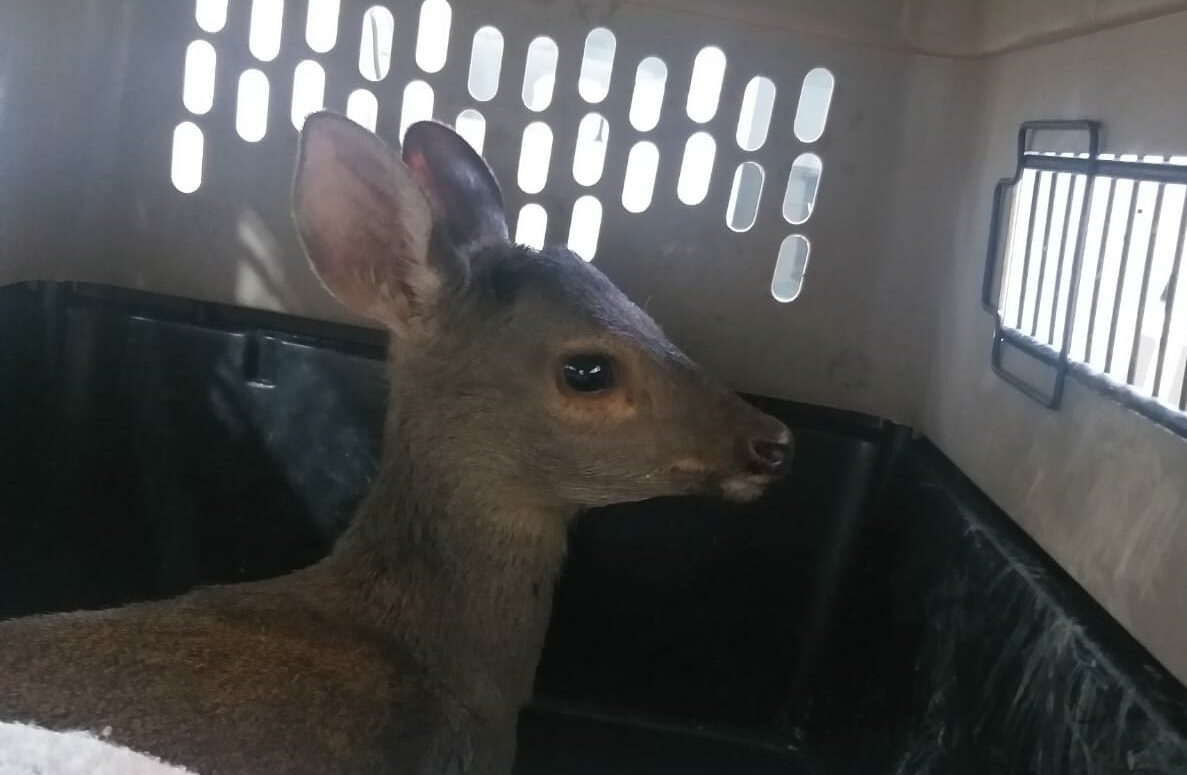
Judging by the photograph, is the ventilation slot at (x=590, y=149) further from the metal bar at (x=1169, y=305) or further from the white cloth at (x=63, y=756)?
the white cloth at (x=63, y=756)

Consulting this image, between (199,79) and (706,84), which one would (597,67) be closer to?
(706,84)

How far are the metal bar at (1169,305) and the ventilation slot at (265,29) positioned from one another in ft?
3.56

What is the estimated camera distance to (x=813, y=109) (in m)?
1.55

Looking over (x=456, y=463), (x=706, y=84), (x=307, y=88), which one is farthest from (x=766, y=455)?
(x=307, y=88)

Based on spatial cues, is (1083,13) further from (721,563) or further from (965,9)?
(721,563)

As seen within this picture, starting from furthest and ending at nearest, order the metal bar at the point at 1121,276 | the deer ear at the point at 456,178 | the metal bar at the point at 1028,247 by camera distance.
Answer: the deer ear at the point at 456,178 → the metal bar at the point at 1028,247 → the metal bar at the point at 1121,276

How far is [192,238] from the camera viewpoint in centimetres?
164

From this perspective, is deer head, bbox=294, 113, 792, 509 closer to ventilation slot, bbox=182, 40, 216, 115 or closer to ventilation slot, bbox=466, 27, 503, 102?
ventilation slot, bbox=466, 27, 503, 102

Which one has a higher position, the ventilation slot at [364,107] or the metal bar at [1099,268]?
the ventilation slot at [364,107]

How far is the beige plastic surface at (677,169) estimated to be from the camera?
1.53 metres

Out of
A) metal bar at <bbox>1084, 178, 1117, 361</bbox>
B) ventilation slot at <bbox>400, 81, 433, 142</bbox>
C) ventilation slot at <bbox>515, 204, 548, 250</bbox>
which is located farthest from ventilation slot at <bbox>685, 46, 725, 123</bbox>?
metal bar at <bbox>1084, 178, 1117, 361</bbox>

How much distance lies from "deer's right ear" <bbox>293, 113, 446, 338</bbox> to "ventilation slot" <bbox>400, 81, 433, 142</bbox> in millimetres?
320

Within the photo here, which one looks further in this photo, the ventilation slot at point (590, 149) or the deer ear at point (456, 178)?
the ventilation slot at point (590, 149)

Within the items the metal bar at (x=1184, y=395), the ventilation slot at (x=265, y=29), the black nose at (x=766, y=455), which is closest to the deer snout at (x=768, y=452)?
the black nose at (x=766, y=455)
